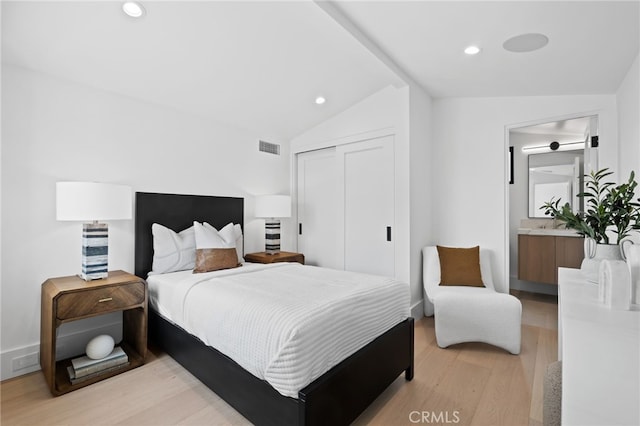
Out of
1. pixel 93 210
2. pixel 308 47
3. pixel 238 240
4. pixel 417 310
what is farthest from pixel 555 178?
pixel 93 210

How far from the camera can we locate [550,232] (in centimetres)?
414

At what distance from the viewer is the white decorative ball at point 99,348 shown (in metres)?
2.34

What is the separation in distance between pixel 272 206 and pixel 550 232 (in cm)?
375

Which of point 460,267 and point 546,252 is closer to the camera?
point 460,267

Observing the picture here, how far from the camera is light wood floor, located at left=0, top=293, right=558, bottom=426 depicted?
1815 mm

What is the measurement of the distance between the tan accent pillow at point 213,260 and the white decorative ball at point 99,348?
82 centimetres

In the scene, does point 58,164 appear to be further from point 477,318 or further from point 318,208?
point 477,318

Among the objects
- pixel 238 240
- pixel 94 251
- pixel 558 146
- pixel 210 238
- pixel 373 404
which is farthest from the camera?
pixel 558 146

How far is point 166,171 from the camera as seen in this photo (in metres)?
3.17

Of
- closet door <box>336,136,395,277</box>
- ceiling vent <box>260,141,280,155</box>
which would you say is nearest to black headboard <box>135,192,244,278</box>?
ceiling vent <box>260,141,280,155</box>

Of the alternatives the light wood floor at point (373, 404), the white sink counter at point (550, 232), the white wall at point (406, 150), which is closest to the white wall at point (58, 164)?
the light wood floor at point (373, 404)

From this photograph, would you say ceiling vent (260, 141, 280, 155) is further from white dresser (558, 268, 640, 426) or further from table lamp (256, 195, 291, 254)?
white dresser (558, 268, 640, 426)

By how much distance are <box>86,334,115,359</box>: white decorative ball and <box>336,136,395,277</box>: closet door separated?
8.46ft

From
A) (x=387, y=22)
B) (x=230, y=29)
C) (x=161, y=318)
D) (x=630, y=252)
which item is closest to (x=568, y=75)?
(x=387, y=22)
